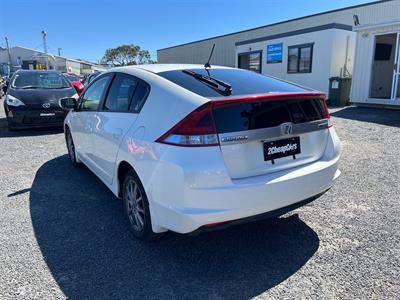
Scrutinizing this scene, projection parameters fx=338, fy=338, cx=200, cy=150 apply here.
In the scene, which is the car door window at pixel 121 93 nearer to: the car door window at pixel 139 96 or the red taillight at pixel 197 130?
the car door window at pixel 139 96

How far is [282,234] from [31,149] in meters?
5.60

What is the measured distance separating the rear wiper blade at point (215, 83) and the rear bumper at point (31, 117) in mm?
6100

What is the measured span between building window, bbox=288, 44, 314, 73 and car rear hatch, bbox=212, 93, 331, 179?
48.5ft

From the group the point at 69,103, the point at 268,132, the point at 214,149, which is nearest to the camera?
the point at 214,149

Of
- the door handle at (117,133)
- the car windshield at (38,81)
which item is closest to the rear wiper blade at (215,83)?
the door handle at (117,133)

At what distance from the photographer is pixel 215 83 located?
288 cm

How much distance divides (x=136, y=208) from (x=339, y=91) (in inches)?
532

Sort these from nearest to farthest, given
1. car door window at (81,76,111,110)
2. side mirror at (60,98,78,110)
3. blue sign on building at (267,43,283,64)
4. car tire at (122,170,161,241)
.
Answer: car tire at (122,170,161,241)
car door window at (81,76,111,110)
side mirror at (60,98,78,110)
blue sign on building at (267,43,283,64)

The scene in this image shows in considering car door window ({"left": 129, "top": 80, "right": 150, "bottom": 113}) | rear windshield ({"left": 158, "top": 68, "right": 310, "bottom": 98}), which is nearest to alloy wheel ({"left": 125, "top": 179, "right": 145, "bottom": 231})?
car door window ({"left": 129, "top": 80, "right": 150, "bottom": 113})

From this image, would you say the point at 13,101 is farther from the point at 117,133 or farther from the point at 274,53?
the point at 274,53

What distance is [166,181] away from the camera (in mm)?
2516

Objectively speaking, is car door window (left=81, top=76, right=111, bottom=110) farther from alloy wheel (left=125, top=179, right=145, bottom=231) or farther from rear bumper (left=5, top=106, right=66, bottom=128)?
rear bumper (left=5, top=106, right=66, bottom=128)

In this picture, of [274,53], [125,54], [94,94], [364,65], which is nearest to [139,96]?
[94,94]

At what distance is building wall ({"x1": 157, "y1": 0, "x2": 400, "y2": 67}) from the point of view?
79.3ft
